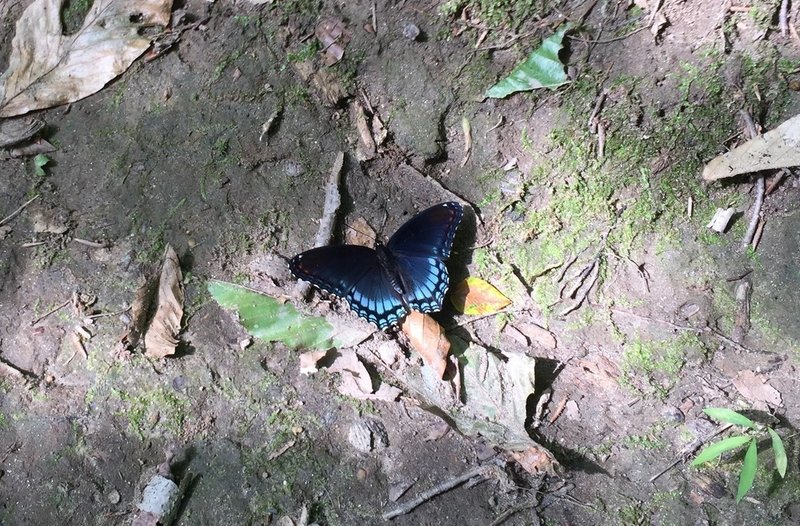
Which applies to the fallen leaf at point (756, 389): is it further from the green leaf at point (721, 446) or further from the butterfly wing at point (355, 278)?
the butterfly wing at point (355, 278)

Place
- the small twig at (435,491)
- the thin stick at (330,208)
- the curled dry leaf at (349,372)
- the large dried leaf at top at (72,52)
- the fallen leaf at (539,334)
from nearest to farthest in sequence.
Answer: the small twig at (435,491)
the curled dry leaf at (349,372)
the fallen leaf at (539,334)
the thin stick at (330,208)
the large dried leaf at top at (72,52)

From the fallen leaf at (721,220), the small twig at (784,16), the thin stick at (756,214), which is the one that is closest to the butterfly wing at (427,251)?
the fallen leaf at (721,220)

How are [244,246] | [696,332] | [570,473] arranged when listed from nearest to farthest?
1. [570,473]
2. [696,332]
3. [244,246]

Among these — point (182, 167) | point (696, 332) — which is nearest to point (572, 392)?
point (696, 332)

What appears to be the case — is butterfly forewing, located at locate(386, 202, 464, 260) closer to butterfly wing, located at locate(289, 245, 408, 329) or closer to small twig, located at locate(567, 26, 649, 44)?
butterfly wing, located at locate(289, 245, 408, 329)

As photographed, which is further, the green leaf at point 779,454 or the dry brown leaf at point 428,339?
the dry brown leaf at point 428,339

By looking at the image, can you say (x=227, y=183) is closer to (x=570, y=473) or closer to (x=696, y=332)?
(x=570, y=473)
